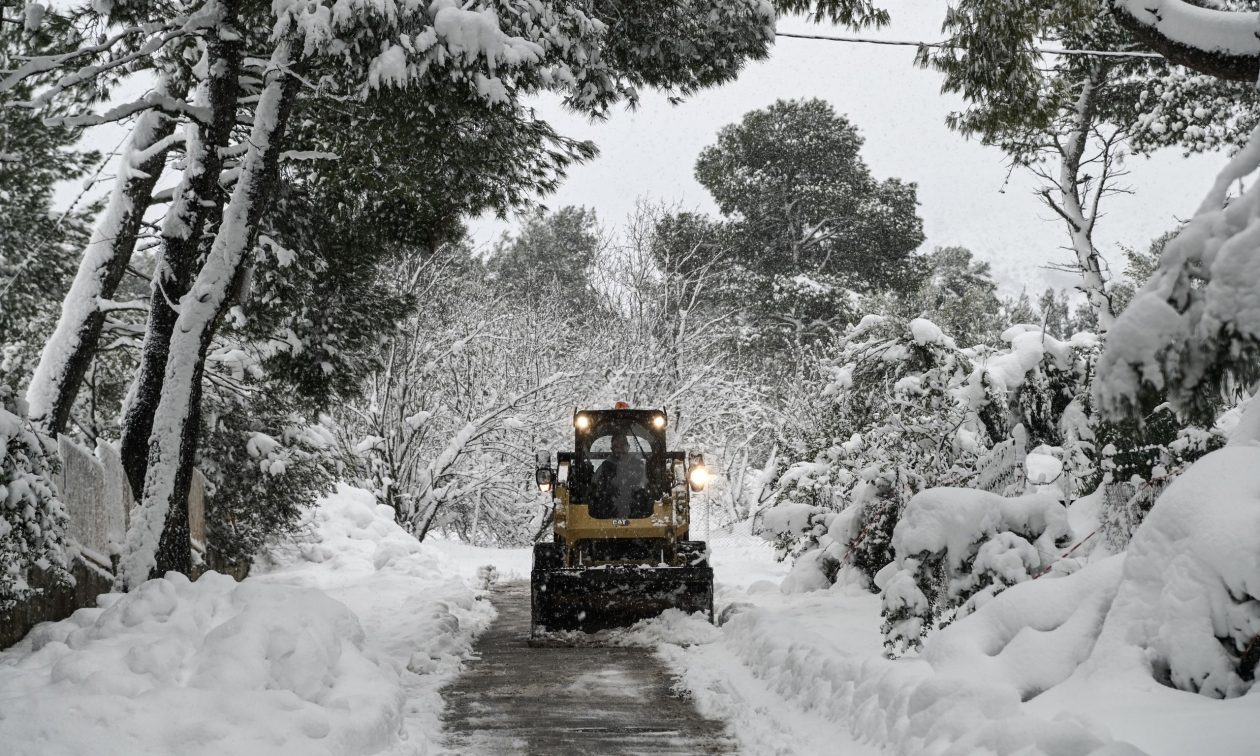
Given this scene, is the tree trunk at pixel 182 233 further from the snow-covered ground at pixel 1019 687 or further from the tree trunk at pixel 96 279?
the snow-covered ground at pixel 1019 687

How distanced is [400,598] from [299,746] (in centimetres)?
807

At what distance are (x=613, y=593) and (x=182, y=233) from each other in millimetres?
5763

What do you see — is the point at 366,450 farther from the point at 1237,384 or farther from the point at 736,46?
the point at 1237,384

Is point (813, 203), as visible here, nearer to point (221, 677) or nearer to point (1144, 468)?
point (1144, 468)

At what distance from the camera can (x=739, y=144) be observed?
38188 millimetres

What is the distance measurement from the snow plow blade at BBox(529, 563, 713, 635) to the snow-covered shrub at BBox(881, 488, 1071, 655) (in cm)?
406

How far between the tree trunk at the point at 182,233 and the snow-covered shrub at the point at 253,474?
10.1 ft

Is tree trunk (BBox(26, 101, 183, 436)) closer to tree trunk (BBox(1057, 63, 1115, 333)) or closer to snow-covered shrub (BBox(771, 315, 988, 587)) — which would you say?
snow-covered shrub (BBox(771, 315, 988, 587))

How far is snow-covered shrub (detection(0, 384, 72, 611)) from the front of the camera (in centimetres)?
622

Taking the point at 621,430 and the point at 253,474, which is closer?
the point at 621,430

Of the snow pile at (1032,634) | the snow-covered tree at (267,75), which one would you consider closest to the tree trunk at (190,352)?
the snow-covered tree at (267,75)

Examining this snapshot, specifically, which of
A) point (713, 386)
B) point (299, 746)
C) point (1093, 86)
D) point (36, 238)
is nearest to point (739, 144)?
point (713, 386)

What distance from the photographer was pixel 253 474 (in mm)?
13953

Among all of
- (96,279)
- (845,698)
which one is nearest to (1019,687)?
(845,698)
